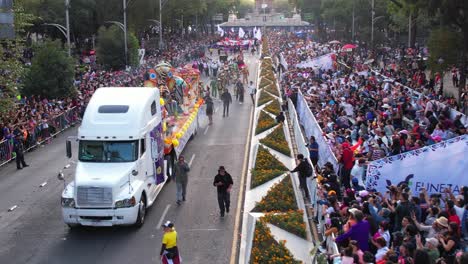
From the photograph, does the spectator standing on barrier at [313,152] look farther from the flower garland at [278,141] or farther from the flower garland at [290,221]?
the flower garland at [290,221]

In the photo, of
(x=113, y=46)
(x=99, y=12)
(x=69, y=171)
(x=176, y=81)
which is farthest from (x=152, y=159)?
(x=99, y=12)

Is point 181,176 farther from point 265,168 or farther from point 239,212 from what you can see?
point 265,168

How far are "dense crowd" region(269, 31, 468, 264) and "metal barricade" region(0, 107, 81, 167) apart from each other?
11.8m

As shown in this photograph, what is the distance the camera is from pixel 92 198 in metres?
16.3

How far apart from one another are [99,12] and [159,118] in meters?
51.3

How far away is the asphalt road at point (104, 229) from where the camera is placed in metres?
15.5

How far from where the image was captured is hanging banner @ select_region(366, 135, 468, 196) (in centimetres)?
Result: 1513

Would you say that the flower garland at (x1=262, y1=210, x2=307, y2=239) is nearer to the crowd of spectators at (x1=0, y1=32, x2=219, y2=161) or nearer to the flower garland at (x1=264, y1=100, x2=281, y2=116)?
the crowd of spectators at (x1=0, y1=32, x2=219, y2=161)

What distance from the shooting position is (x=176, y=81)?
101 feet

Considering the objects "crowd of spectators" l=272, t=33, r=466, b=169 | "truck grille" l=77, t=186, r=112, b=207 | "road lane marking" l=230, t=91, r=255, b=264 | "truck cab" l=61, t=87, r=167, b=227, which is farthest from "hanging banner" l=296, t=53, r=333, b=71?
"truck grille" l=77, t=186, r=112, b=207

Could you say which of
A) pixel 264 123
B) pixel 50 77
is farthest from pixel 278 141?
pixel 50 77

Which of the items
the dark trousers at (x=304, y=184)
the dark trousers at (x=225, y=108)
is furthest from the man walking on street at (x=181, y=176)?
the dark trousers at (x=225, y=108)

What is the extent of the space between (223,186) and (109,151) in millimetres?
3232

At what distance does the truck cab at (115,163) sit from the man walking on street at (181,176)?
64 cm
